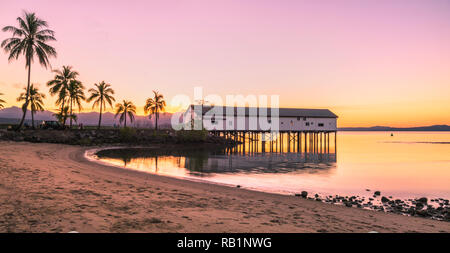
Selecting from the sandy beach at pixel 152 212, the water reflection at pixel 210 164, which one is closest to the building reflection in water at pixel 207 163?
the water reflection at pixel 210 164

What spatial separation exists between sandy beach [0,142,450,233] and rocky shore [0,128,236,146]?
2860 centimetres

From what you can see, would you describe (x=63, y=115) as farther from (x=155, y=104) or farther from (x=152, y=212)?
(x=152, y=212)

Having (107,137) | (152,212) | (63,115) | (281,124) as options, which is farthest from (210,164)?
(63,115)

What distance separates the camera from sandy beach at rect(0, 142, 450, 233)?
5.98 metres

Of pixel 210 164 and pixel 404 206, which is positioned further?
pixel 210 164

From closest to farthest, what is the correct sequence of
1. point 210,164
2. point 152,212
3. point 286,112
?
point 152,212 < point 210,164 < point 286,112

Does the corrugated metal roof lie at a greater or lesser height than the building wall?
greater

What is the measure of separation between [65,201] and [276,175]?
1671cm

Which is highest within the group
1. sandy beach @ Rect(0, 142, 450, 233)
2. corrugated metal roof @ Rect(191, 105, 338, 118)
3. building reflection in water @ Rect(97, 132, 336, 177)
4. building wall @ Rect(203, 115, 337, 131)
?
corrugated metal roof @ Rect(191, 105, 338, 118)

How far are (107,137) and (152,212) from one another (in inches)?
1836

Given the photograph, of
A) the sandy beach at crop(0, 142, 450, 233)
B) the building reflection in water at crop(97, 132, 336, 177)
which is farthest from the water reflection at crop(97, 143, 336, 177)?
the sandy beach at crop(0, 142, 450, 233)

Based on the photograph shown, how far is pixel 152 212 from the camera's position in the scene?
7.26m

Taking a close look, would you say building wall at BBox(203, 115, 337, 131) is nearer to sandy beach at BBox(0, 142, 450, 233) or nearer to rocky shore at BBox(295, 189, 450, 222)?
rocky shore at BBox(295, 189, 450, 222)
